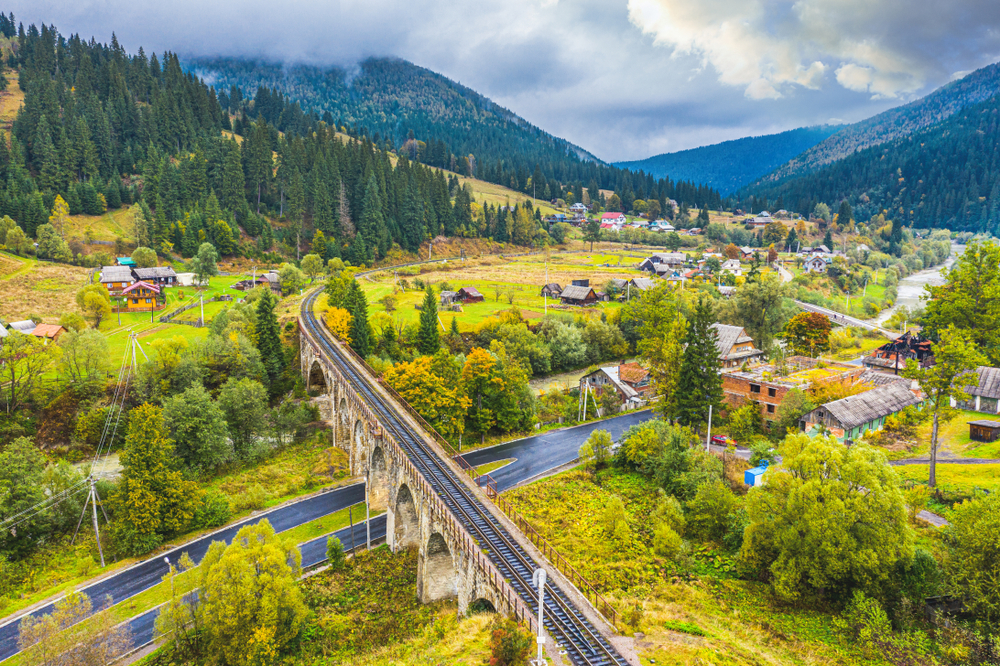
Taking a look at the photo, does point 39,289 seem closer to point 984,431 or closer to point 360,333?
point 360,333

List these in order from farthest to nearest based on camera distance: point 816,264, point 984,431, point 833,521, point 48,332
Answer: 1. point 816,264
2. point 48,332
3. point 984,431
4. point 833,521

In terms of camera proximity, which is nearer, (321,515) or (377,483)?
(377,483)

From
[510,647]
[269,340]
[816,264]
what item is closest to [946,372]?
[510,647]

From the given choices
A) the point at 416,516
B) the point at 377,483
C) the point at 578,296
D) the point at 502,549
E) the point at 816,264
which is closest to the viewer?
the point at 502,549

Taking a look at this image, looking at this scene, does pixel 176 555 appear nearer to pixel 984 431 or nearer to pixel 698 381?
pixel 698 381

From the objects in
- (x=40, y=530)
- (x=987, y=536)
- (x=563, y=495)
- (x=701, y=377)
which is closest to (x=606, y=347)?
(x=701, y=377)

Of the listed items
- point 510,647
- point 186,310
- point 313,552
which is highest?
point 186,310

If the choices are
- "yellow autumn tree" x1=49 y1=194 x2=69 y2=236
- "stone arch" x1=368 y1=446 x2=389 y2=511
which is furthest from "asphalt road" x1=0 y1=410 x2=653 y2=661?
"yellow autumn tree" x1=49 y1=194 x2=69 y2=236

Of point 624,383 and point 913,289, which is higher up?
point 913,289
